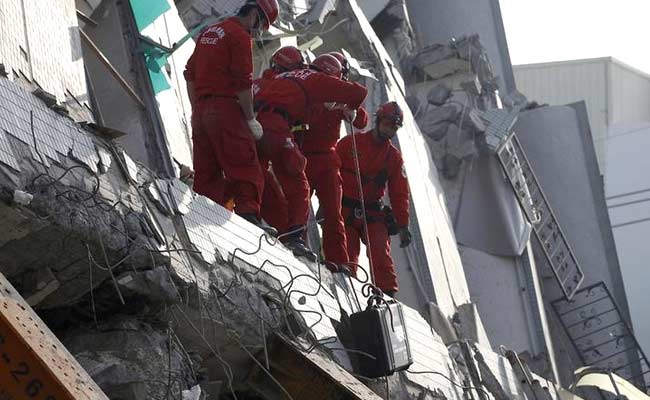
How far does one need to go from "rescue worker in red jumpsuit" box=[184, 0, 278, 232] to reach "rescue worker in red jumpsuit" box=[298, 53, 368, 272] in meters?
1.20

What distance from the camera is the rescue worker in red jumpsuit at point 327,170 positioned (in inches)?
363

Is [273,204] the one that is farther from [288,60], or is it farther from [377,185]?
[377,185]

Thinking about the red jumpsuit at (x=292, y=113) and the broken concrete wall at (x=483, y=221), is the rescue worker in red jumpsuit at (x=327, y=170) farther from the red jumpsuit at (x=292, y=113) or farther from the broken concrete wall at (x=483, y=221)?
the broken concrete wall at (x=483, y=221)

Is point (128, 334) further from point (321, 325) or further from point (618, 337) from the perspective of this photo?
point (618, 337)

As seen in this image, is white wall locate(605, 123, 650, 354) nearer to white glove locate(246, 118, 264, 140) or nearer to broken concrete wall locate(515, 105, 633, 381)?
broken concrete wall locate(515, 105, 633, 381)

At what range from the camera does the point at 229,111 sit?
26.3 feet

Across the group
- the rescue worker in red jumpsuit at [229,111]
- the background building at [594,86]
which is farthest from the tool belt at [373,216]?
the background building at [594,86]

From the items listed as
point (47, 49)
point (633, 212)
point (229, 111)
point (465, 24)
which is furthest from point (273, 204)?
point (633, 212)

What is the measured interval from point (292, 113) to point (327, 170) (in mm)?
655

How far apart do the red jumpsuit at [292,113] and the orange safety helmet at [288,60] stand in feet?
0.82

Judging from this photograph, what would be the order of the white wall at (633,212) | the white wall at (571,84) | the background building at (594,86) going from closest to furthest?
1. the white wall at (633,212)
2. the white wall at (571,84)
3. the background building at (594,86)

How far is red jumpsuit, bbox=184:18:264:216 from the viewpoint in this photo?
311 inches

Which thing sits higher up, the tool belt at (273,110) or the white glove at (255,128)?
the tool belt at (273,110)

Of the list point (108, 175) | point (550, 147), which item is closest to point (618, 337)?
point (550, 147)
